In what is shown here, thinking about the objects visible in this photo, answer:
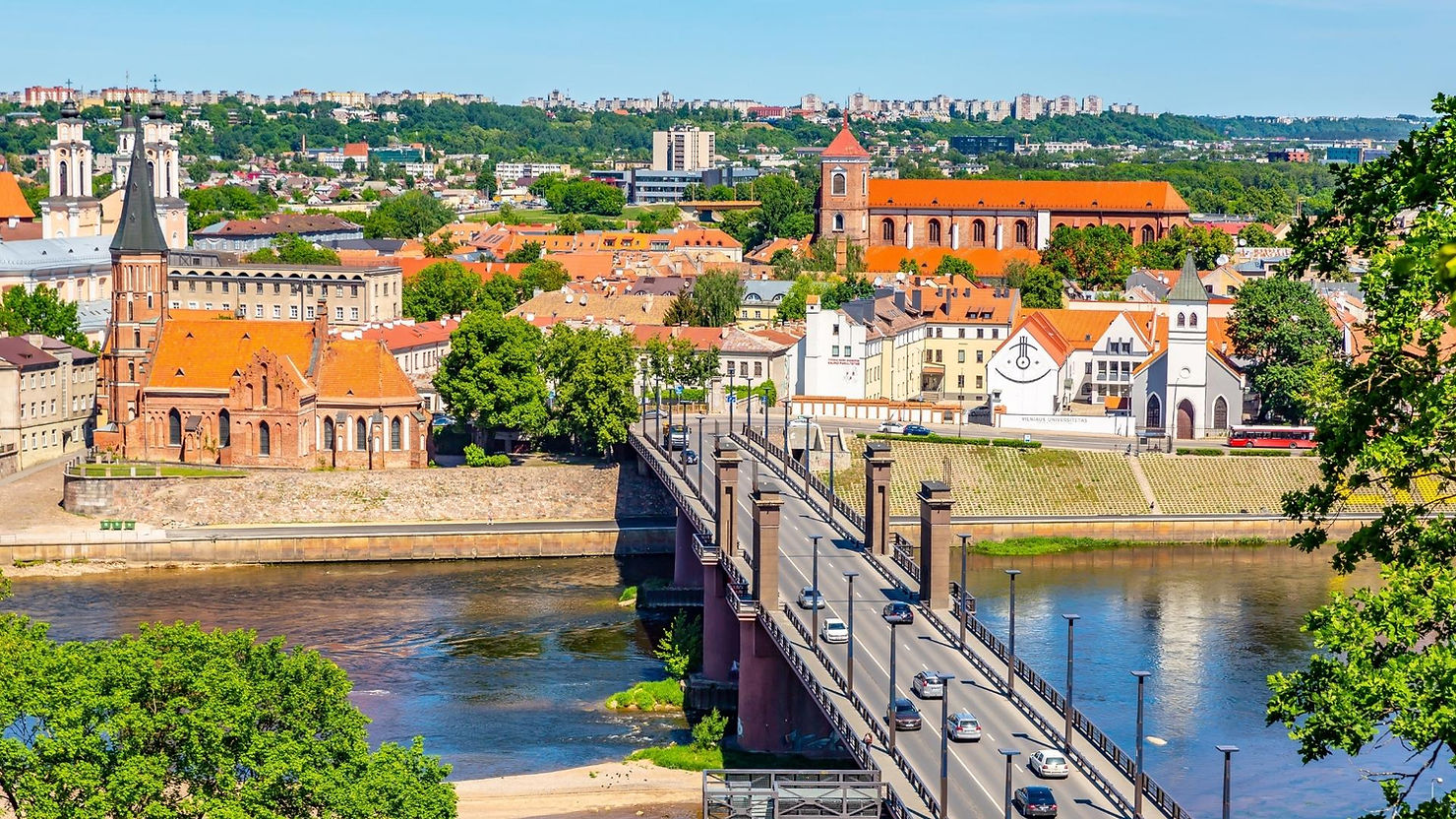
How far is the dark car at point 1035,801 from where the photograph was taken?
3247 cm

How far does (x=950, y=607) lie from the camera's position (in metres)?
46.6

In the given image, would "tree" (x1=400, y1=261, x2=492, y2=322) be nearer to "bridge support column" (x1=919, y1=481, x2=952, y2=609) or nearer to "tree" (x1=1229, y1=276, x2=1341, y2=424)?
"tree" (x1=1229, y1=276, x2=1341, y2=424)

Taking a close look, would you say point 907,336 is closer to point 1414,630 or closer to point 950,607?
point 950,607

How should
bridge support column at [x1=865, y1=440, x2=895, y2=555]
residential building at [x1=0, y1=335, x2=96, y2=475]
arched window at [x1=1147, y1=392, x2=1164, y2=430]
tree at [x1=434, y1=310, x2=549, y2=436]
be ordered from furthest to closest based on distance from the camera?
arched window at [x1=1147, y1=392, x2=1164, y2=430] < residential building at [x1=0, y1=335, x2=96, y2=475] < tree at [x1=434, y1=310, x2=549, y2=436] < bridge support column at [x1=865, y1=440, x2=895, y2=555]

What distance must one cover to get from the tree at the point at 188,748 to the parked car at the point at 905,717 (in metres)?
7.74

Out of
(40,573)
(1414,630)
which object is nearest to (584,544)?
(40,573)

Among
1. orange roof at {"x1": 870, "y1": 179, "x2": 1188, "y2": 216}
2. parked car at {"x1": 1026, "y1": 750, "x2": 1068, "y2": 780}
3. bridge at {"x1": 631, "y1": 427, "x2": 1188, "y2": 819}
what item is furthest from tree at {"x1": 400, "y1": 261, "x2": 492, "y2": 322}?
parked car at {"x1": 1026, "y1": 750, "x2": 1068, "y2": 780}

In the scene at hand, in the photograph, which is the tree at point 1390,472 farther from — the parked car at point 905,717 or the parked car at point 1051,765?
the parked car at point 905,717

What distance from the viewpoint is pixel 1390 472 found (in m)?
24.0

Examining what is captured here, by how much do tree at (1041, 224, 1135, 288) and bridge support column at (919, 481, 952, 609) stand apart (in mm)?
72901

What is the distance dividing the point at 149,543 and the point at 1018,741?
3844 cm

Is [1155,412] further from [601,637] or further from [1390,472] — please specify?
[1390,472]

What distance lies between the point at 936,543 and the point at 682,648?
9367 mm

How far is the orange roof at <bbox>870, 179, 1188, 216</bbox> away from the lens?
484 ft
